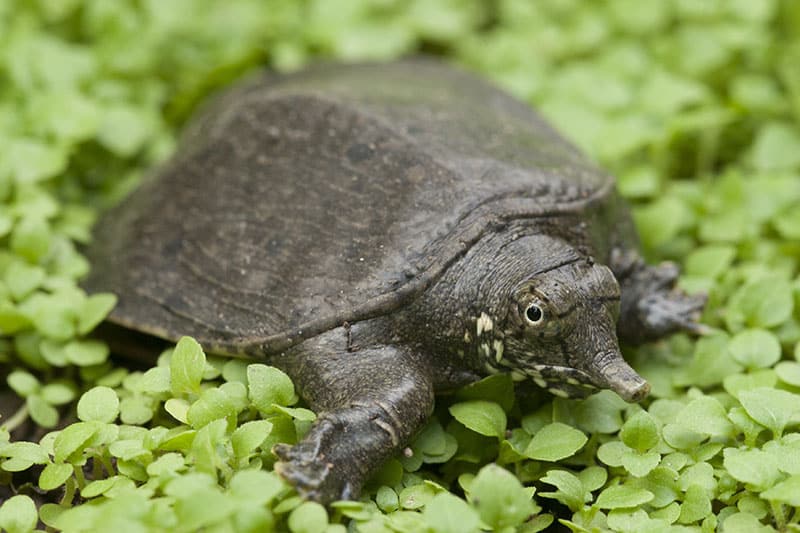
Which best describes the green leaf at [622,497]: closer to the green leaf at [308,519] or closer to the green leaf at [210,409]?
the green leaf at [308,519]

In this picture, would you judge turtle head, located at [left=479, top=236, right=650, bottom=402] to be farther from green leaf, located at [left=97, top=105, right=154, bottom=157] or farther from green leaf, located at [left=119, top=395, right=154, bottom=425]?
green leaf, located at [left=97, top=105, right=154, bottom=157]

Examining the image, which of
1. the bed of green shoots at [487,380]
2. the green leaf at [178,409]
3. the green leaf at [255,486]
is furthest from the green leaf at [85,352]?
the green leaf at [255,486]

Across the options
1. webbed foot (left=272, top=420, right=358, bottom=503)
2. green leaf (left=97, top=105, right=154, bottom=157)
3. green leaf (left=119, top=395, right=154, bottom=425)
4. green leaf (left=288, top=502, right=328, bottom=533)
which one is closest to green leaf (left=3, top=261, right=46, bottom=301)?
green leaf (left=119, top=395, right=154, bottom=425)

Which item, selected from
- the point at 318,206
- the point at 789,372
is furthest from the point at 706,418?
the point at 318,206

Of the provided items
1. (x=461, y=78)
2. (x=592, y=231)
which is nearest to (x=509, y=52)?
(x=461, y=78)

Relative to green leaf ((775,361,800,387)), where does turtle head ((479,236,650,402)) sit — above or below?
above

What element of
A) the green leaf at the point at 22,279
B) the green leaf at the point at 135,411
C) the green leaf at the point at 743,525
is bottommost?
the green leaf at the point at 743,525
